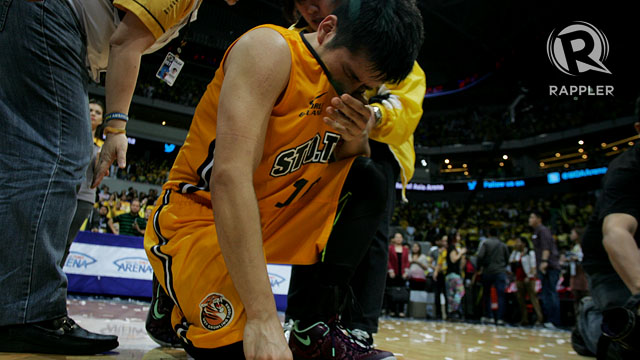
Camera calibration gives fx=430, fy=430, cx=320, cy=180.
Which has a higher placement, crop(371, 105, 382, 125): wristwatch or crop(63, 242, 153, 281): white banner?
crop(371, 105, 382, 125): wristwatch

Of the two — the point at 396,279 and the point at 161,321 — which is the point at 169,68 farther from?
the point at 396,279

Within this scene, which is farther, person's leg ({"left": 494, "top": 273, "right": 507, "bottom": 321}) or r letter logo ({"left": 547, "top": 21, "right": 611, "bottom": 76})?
r letter logo ({"left": 547, "top": 21, "right": 611, "bottom": 76})

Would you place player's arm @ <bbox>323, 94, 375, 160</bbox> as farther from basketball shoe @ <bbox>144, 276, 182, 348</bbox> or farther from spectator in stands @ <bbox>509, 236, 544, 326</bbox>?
spectator in stands @ <bbox>509, 236, 544, 326</bbox>

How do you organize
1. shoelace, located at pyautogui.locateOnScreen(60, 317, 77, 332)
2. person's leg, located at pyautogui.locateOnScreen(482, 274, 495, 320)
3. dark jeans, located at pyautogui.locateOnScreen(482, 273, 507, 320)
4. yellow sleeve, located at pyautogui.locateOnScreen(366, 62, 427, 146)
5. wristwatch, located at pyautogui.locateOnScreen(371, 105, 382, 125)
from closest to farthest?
shoelace, located at pyautogui.locateOnScreen(60, 317, 77, 332) < wristwatch, located at pyautogui.locateOnScreen(371, 105, 382, 125) < yellow sleeve, located at pyautogui.locateOnScreen(366, 62, 427, 146) < dark jeans, located at pyautogui.locateOnScreen(482, 273, 507, 320) < person's leg, located at pyautogui.locateOnScreen(482, 274, 495, 320)

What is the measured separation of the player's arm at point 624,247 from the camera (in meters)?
1.71

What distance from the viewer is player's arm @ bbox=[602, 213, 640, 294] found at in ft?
5.59

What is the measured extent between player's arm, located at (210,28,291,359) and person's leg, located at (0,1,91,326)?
709 millimetres

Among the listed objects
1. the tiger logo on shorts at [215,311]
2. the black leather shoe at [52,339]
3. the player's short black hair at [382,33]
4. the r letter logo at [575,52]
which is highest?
the r letter logo at [575,52]

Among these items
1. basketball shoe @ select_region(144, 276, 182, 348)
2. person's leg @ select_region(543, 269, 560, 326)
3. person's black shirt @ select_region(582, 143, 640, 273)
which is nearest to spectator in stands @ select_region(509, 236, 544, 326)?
person's leg @ select_region(543, 269, 560, 326)

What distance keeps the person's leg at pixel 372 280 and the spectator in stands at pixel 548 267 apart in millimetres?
6382

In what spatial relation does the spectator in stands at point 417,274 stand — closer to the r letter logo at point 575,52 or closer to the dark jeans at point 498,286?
the dark jeans at point 498,286

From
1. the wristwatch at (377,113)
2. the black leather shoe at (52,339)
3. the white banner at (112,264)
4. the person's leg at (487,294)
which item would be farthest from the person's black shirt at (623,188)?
the person's leg at (487,294)

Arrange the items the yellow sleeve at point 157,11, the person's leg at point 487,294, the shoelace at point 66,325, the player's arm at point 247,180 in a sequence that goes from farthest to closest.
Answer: the person's leg at point 487,294 → the yellow sleeve at point 157,11 → the shoelace at point 66,325 → the player's arm at point 247,180

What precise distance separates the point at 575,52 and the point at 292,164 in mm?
8899
